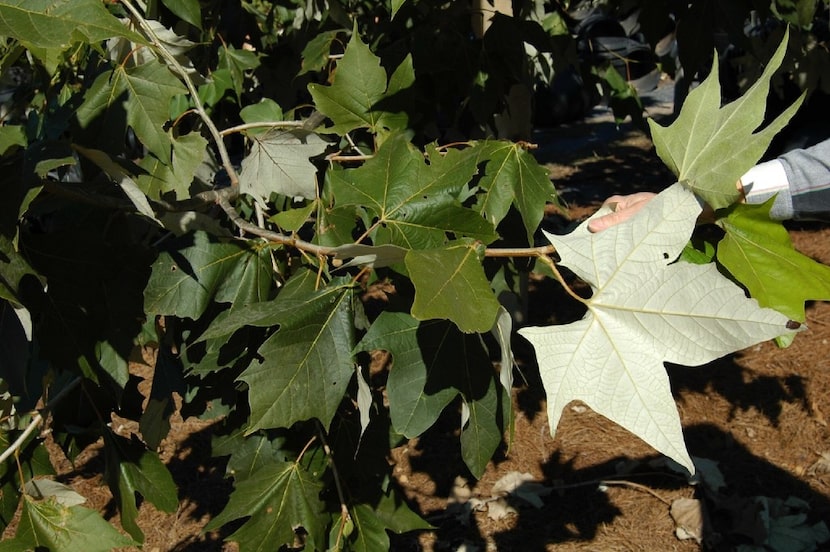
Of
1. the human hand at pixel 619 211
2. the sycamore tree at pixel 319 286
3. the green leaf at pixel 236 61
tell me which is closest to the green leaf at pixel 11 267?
→ the sycamore tree at pixel 319 286

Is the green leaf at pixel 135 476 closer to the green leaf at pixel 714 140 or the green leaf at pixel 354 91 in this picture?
the green leaf at pixel 354 91

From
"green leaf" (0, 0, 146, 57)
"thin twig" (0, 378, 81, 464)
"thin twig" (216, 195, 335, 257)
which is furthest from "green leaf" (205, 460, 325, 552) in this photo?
"green leaf" (0, 0, 146, 57)

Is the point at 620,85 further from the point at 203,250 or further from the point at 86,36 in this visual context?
the point at 86,36

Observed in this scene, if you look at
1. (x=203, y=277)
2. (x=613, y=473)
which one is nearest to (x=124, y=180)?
(x=203, y=277)

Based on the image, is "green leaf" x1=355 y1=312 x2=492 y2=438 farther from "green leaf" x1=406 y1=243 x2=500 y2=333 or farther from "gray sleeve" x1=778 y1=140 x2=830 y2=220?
"gray sleeve" x1=778 y1=140 x2=830 y2=220

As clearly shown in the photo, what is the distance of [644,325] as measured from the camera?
3.20ft

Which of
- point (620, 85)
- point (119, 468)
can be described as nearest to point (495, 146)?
point (119, 468)

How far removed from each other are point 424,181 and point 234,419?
0.75m

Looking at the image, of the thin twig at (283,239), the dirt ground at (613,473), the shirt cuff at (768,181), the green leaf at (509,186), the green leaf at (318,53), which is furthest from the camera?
the dirt ground at (613,473)

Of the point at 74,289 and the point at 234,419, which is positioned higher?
the point at 74,289

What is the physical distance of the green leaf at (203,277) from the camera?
1.32 meters

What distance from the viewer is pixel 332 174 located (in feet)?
4.38

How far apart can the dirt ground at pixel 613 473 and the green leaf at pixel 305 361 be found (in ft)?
6.08

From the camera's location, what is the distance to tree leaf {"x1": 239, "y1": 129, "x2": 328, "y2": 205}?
1588mm
